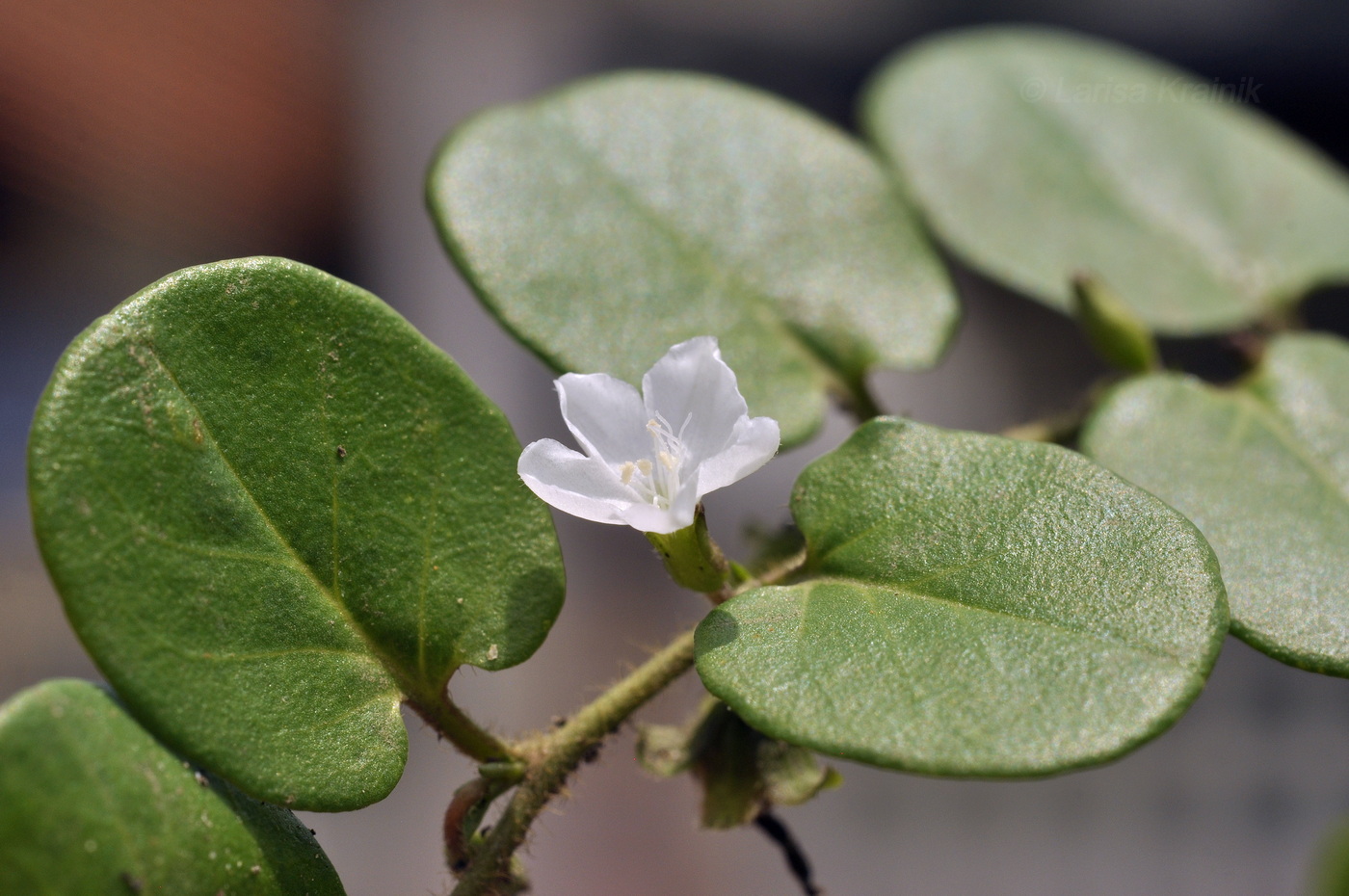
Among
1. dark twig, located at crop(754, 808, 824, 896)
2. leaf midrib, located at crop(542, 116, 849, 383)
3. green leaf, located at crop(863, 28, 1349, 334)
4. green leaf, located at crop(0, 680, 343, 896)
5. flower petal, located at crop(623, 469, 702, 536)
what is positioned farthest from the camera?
green leaf, located at crop(863, 28, 1349, 334)

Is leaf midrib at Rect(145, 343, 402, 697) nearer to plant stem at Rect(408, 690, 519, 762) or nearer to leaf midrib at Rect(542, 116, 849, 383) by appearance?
plant stem at Rect(408, 690, 519, 762)

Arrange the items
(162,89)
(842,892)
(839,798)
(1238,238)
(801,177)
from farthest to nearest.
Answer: (839,798) < (842,892) < (162,89) < (1238,238) < (801,177)

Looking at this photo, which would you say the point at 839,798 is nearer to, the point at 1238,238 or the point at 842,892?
the point at 842,892

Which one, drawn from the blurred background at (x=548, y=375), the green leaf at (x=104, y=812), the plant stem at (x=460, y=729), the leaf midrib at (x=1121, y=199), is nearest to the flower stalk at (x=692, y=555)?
the plant stem at (x=460, y=729)

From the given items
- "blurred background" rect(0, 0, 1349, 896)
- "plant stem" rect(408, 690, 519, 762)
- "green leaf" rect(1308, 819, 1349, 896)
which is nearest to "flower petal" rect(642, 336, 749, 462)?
"plant stem" rect(408, 690, 519, 762)

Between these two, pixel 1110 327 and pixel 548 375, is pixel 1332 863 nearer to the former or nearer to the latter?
pixel 1110 327

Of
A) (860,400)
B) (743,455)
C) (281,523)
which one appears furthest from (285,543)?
(860,400)

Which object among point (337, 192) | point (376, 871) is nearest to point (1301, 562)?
point (376, 871)

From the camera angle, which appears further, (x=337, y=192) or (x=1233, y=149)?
(x=337, y=192)
